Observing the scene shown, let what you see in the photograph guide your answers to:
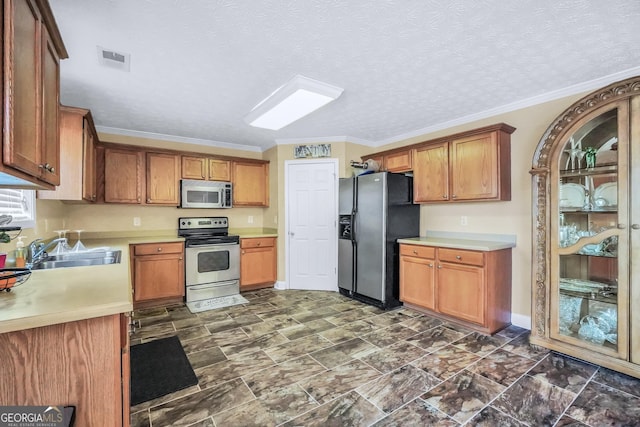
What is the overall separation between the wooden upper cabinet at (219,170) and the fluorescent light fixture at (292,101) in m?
1.32

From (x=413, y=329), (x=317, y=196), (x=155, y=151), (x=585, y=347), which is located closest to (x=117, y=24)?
(x=155, y=151)

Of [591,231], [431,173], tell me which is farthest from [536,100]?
[591,231]

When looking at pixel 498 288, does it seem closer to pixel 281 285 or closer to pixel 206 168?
pixel 281 285

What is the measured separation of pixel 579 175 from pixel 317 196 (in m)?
3.00

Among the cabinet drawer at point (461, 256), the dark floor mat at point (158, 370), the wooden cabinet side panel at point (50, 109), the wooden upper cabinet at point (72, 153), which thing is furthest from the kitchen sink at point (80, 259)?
the cabinet drawer at point (461, 256)

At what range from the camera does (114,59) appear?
2.19 m

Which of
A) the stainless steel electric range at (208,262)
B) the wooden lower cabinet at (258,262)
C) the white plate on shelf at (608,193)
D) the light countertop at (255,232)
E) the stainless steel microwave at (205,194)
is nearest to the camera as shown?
the white plate on shelf at (608,193)

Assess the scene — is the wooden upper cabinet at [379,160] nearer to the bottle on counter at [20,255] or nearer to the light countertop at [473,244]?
the light countertop at [473,244]

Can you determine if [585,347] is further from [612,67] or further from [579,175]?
[612,67]

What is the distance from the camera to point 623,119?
2.21 m

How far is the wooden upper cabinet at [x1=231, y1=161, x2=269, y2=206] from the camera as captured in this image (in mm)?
4641

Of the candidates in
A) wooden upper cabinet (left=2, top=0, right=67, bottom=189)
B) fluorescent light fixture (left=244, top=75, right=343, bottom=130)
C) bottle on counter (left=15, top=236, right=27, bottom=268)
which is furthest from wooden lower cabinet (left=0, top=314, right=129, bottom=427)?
fluorescent light fixture (left=244, top=75, right=343, bottom=130)

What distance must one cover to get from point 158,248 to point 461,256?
141 inches

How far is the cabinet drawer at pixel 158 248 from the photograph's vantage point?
143 inches
